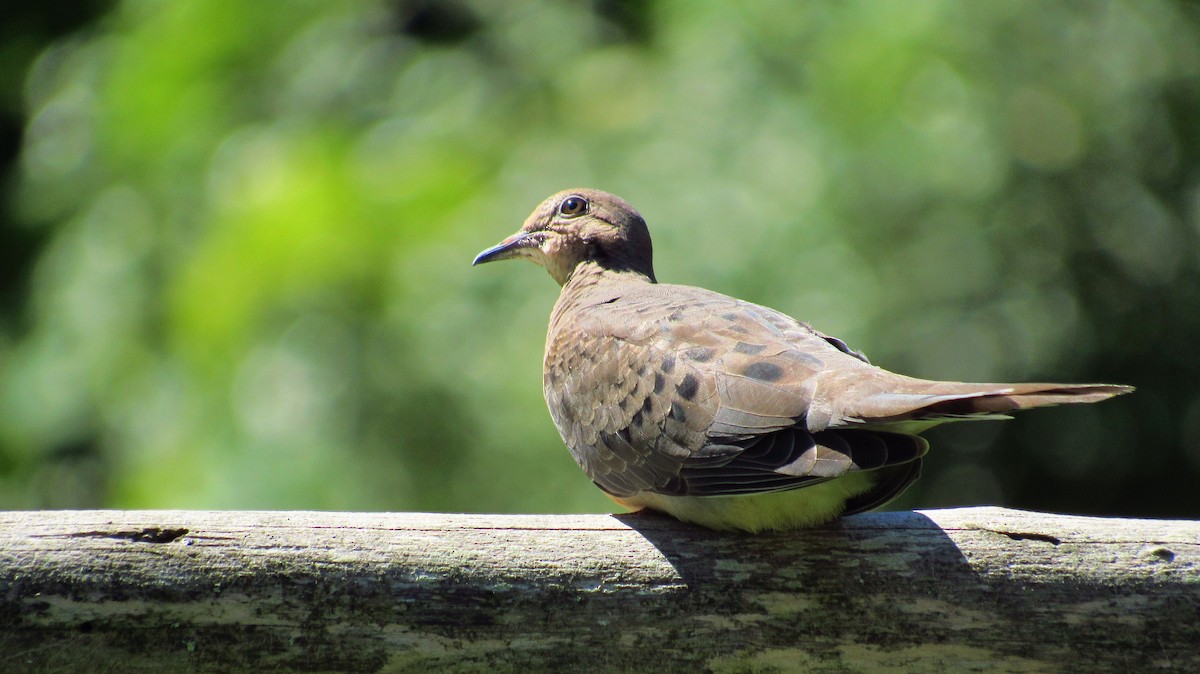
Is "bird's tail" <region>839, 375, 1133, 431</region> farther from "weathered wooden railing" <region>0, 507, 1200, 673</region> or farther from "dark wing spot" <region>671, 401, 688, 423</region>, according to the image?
"dark wing spot" <region>671, 401, 688, 423</region>

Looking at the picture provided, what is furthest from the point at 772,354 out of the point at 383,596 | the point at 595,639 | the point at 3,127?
the point at 3,127

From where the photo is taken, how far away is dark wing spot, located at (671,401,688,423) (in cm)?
279

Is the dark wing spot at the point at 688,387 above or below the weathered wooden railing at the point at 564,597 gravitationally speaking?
above

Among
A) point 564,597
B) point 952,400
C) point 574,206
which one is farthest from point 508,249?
point 952,400

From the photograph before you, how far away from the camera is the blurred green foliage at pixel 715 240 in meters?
5.41

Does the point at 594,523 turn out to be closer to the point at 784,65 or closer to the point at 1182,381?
the point at 784,65

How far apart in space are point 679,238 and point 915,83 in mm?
1404

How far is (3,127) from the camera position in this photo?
8.28 metres

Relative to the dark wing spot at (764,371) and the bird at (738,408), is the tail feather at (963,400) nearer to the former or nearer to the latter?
the bird at (738,408)

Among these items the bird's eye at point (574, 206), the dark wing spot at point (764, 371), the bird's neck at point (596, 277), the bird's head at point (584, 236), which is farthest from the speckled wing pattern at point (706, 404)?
the bird's eye at point (574, 206)

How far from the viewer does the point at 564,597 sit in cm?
244

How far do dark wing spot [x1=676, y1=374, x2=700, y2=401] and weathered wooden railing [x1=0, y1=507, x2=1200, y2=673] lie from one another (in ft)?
1.31

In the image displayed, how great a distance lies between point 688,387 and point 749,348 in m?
0.19

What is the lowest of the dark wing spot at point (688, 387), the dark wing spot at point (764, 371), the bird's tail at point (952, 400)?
the dark wing spot at point (688, 387)
